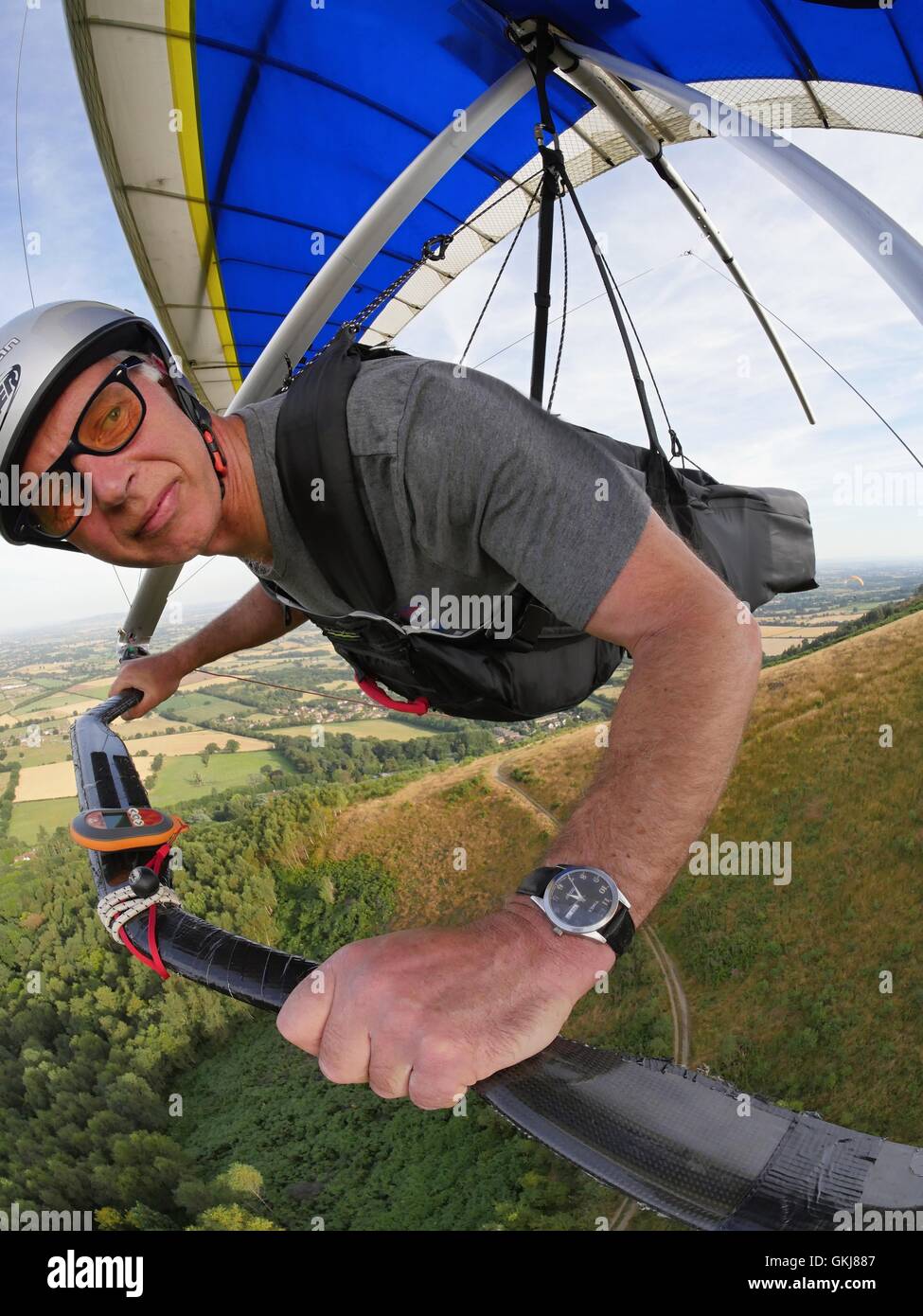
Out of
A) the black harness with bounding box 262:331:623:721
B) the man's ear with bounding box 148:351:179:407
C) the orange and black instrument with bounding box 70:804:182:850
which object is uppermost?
the man's ear with bounding box 148:351:179:407

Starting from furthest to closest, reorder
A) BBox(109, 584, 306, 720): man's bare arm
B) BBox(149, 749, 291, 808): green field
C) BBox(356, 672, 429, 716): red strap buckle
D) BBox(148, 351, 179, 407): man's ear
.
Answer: BBox(149, 749, 291, 808): green field → BBox(109, 584, 306, 720): man's bare arm → BBox(356, 672, 429, 716): red strap buckle → BBox(148, 351, 179, 407): man's ear

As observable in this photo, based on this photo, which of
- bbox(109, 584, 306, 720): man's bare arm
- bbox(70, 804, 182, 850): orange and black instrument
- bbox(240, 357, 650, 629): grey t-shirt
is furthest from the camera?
bbox(109, 584, 306, 720): man's bare arm

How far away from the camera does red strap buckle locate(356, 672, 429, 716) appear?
5.90 ft

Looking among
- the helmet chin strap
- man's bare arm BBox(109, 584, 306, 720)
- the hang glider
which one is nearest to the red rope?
the helmet chin strap

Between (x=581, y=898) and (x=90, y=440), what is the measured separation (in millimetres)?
1096

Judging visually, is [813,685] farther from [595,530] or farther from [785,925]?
[595,530]

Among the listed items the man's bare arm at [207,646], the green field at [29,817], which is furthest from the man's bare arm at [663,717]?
the green field at [29,817]

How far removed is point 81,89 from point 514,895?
4.08m

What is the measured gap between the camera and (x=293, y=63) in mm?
3473

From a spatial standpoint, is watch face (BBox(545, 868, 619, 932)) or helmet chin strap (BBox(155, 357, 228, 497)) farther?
helmet chin strap (BBox(155, 357, 228, 497))

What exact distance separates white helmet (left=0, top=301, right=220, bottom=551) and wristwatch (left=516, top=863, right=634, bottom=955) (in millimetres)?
948

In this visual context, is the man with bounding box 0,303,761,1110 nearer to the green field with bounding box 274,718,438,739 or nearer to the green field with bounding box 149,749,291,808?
the green field with bounding box 274,718,438,739
